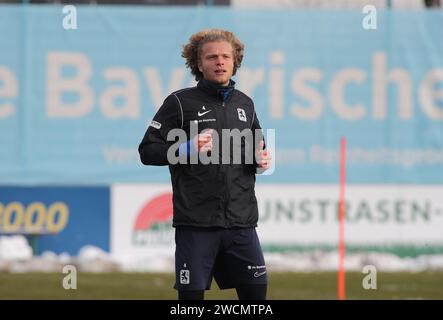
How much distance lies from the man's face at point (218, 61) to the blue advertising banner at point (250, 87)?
354 inches

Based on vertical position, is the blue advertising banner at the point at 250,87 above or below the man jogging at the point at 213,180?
above

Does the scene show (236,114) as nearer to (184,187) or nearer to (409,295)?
(184,187)

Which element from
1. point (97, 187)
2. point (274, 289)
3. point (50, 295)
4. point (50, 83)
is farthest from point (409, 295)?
point (50, 83)

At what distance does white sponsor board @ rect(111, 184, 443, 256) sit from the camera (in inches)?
628

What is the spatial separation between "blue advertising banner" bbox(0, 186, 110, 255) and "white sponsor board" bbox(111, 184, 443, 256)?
0.68 feet

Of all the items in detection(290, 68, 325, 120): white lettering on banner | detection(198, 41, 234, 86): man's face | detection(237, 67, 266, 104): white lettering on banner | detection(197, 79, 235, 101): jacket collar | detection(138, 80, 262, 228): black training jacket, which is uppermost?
detection(237, 67, 266, 104): white lettering on banner

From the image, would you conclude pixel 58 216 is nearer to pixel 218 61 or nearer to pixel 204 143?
pixel 218 61

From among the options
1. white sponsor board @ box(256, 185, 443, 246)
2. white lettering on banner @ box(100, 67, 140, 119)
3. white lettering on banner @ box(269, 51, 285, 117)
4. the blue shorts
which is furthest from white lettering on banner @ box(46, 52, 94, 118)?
the blue shorts

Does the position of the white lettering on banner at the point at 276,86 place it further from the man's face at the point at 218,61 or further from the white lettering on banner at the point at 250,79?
the man's face at the point at 218,61

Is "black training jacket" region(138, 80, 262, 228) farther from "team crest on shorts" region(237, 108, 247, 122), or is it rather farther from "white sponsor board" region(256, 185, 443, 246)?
"white sponsor board" region(256, 185, 443, 246)

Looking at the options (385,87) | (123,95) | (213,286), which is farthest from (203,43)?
(385,87)

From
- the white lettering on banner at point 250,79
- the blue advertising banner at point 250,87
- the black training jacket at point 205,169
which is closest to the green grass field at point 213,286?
the blue advertising banner at point 250,87

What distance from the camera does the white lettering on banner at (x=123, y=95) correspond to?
16094 millimetres

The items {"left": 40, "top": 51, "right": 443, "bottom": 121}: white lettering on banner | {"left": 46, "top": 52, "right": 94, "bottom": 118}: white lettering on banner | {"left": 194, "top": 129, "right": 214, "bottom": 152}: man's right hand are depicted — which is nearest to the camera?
{"left": 194, "top": 129, "right": 214, "bottom": 152}: man's right hand
